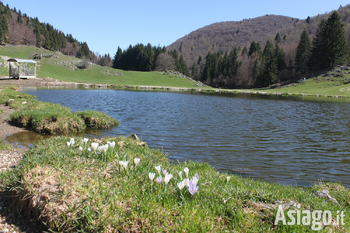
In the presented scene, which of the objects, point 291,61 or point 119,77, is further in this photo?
point 291,61

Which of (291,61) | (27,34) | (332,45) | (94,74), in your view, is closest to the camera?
(332,45)

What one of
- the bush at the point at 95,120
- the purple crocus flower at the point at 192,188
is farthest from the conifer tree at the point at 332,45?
the purple crocus flower at the point at 192,188

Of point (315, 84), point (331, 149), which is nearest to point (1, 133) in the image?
point (331, 149)

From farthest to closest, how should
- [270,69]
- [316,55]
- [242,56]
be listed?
[242,56]
[270,69]
[316,55]

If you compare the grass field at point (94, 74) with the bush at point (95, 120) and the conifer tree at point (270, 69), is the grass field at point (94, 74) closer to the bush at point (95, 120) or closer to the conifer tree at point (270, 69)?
the conifer tree at point (270, 69)

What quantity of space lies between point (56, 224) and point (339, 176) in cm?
775

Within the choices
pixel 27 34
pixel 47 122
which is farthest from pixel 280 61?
pixel 27 34

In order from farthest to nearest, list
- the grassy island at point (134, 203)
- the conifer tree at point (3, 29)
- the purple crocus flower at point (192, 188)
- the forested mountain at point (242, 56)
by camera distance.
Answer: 1. the conifer tree at point (3, 29)
2. the forested mountain at point (242, 56)
3. the purple crocus flower at point (192, 188)
4. the grassy island at point (134, 203)

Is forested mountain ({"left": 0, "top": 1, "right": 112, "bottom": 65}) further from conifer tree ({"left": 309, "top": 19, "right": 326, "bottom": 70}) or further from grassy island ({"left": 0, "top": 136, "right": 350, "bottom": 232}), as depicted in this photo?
grassy island ({"left": 0, "top": 136, "right": 350, "bottom": 232})

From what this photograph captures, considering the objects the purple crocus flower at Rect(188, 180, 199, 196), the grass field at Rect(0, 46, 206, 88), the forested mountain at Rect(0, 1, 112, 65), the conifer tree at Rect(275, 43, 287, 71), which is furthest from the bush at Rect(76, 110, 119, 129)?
the forested mountain at Rect(0, 1, 112, 65)

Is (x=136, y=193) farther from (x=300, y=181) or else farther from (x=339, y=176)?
(x=339, y=176)

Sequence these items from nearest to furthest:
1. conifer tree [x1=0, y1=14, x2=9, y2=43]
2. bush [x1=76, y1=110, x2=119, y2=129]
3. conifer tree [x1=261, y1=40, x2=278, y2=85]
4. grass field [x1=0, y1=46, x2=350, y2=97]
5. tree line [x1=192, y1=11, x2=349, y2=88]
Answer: bush [x1=76, y1=110, x2=119, y2=129]
grass field [x1=0, y1=46, x2=350, y2=97]
tree line [x1=192, y1=11, x2=349, y2=88]
conifer tree [x1=261, y1=40, x2=278, y2=85]
conifer tree [x1=0, y1=14, x2=9, y2=43]

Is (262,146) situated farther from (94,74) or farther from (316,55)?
(316,55)

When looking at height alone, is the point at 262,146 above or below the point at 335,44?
below
